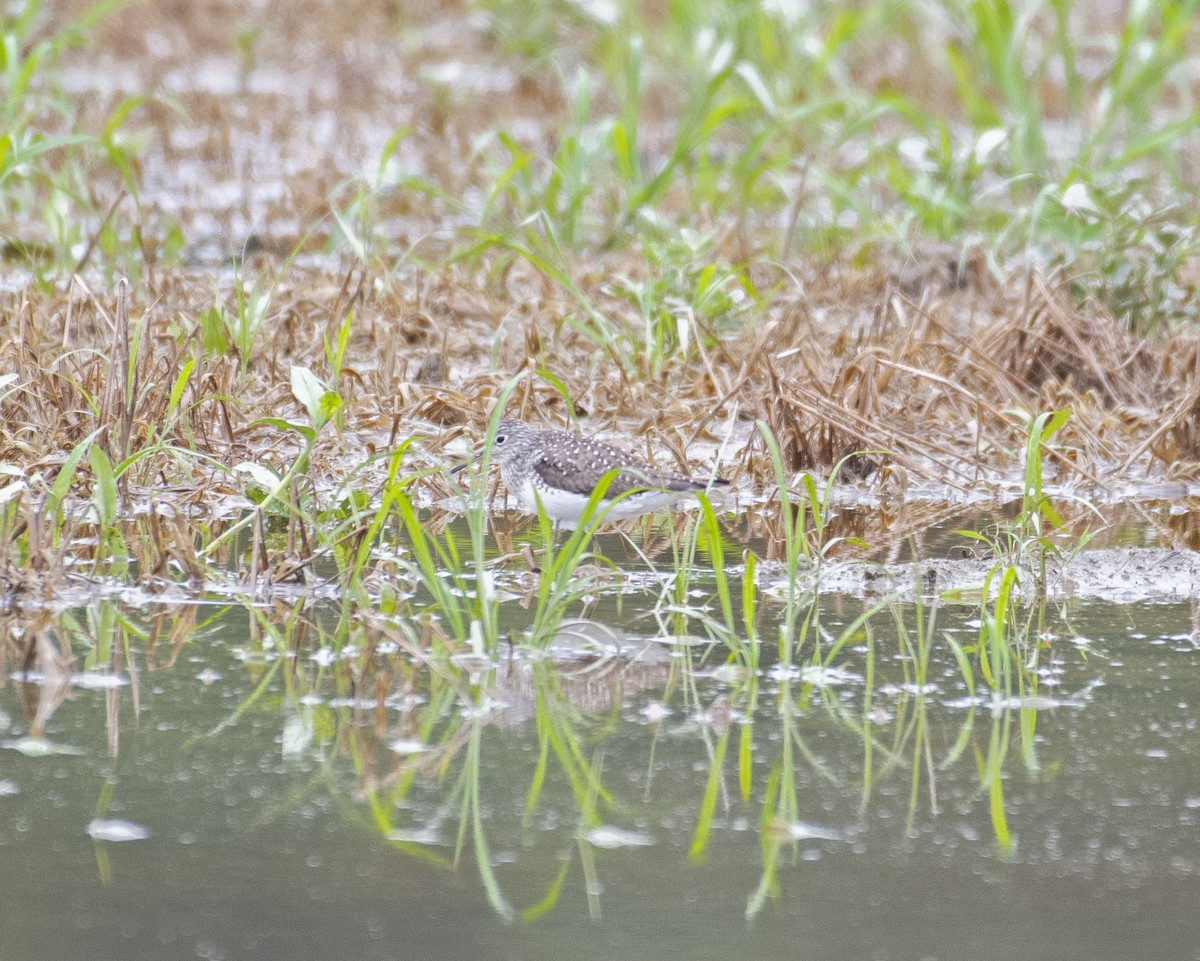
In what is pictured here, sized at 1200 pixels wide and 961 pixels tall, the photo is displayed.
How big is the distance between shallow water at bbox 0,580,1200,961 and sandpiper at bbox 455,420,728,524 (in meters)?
0.95

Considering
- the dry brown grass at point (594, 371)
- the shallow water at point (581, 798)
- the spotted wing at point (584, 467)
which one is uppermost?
the dry brown grass at point (594, 371)

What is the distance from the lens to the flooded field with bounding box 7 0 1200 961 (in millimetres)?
3346

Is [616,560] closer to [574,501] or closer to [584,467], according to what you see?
[574,501]

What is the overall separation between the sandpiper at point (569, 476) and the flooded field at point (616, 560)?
2 cm

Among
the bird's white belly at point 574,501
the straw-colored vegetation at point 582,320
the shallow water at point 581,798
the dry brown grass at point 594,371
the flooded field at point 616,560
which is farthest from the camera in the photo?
the dry brown grass at point 594,371

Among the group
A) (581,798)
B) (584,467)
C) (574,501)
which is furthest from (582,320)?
(581,798)

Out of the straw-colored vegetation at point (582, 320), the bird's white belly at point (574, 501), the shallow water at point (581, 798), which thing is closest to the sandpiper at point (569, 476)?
the bird's white belly at point (574, 501)

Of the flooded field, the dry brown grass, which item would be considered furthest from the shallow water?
the dry brown grass

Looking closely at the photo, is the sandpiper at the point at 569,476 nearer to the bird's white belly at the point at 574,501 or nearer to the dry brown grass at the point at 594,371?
the bird's white belly at the point at 574,501

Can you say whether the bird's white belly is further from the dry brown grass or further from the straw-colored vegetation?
the dry brown grass

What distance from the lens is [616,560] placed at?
569 cm

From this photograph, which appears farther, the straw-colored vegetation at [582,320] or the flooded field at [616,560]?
the straw-colored vegetation at [582,320]

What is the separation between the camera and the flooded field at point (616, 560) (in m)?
3.35

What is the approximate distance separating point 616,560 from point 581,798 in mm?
1998
